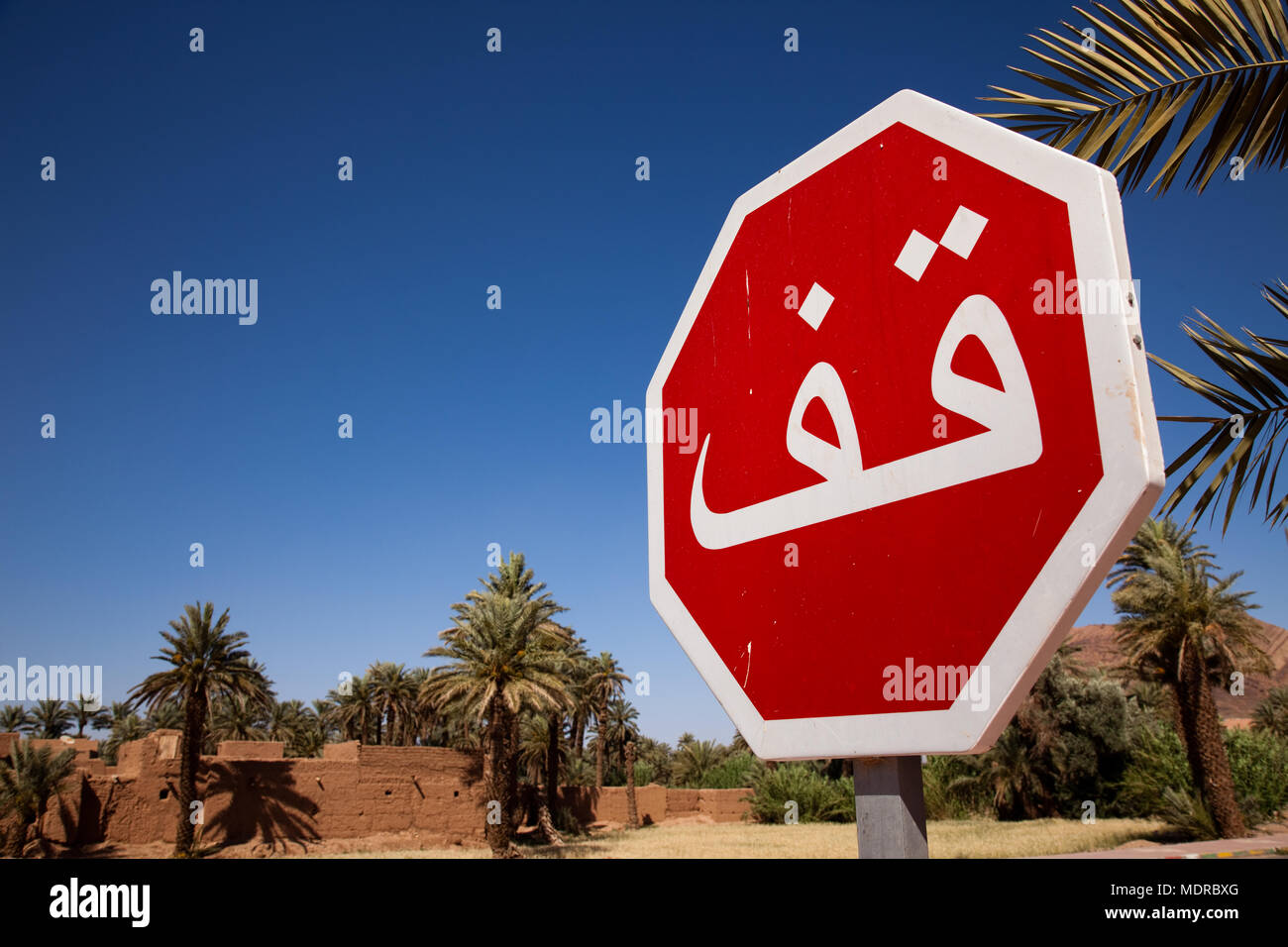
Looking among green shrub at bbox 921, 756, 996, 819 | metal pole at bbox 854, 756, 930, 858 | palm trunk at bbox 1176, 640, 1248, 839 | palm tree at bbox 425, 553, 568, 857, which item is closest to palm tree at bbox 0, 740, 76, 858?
palm tree at bbox 425, 553, 568, 857

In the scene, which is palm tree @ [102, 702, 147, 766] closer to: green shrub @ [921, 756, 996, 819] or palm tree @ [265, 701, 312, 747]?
palm tree @ [265, 701, 312, 747]

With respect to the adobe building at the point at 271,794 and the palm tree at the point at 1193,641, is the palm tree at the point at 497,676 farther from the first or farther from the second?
the palm tree at the point at 1193,641

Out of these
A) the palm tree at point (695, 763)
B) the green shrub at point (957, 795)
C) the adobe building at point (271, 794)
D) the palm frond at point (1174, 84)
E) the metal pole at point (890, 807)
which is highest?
the palm frond at point (1174, 84)

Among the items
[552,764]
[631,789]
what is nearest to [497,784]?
[552,764]

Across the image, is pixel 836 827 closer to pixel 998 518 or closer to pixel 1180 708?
pixel 1180 708

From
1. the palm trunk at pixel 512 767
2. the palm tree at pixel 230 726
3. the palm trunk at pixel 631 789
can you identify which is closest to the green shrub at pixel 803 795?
the palm trunk at pixel 631 789

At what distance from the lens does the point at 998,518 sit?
3.22ft

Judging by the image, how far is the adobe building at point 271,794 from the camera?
2639 cm

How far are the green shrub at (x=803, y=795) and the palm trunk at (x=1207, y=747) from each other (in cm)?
1860

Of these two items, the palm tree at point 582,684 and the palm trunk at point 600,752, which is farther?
the palm trunk at point 600,752

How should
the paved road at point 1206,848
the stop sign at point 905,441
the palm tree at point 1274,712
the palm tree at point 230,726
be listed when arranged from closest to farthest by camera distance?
the stop sign at point 905,441 < the paved road at point 1206,848 < the palm tree at point 1274,712 < the palm tree at point 230,726

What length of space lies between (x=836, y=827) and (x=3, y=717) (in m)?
42.3

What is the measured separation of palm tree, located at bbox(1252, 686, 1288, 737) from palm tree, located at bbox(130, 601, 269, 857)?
41.8 meters

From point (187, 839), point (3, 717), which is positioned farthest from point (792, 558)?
point (3, 717)
